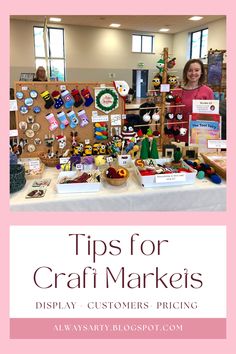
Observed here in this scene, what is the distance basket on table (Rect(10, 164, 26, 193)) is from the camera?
1454 mm

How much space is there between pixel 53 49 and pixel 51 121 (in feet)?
25.4

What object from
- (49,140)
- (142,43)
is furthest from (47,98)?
(142,43)

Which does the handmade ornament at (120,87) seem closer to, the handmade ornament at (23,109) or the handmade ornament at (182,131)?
the handmade ornament at (182,131)

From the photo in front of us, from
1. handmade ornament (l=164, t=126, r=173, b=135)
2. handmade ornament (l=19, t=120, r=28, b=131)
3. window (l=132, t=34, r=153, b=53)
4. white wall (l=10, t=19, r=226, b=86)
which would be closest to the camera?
handmade ornament (l=19, t=120, r=28, b=131)

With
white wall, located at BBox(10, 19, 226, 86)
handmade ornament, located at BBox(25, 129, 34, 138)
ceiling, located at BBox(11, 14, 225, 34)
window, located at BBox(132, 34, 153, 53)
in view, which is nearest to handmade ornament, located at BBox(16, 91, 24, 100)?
handmade ornament, located at BBox(25, 129, 34, 138)

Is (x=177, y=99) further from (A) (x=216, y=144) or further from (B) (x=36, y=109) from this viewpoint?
(B) (x=36, y=109)

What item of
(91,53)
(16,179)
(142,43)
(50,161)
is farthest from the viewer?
(142,43)

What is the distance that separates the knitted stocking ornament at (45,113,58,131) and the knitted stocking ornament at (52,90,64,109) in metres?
0.07

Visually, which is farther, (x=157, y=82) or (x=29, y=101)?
(x=157, y=82)

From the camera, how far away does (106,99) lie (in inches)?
78.7

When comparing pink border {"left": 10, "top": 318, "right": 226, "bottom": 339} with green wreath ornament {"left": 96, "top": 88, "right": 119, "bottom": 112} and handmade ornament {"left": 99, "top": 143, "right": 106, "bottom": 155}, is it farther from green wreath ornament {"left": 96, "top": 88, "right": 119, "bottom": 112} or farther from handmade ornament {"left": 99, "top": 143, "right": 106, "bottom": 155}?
green wreath ornament {"left": 96, "top": 88, "right": 119, "bottom": 112}

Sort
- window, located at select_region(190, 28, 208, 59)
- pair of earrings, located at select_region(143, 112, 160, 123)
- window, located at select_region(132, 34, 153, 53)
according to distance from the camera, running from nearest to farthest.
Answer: pair of earrings, located at select_region(143, 112, 160, 123)
window, located at select_region(190, 28, 208, 59)
window, located at select_region(132, 34, 153, 53)

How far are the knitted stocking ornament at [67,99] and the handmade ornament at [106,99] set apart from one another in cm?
16

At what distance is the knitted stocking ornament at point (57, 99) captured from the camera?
192 centimetres
